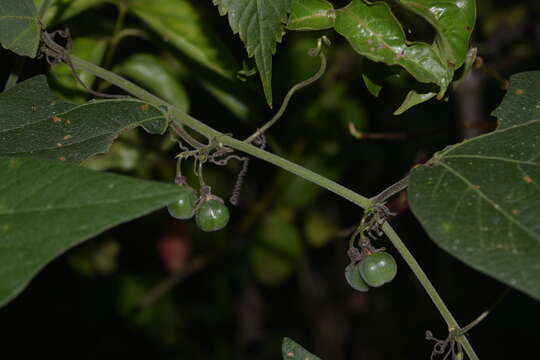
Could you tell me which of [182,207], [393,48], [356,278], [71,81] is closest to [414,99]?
[393,48]

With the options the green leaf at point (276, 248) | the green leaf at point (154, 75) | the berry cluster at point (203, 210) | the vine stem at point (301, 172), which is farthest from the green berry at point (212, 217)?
the green leaf at point (276, 248)

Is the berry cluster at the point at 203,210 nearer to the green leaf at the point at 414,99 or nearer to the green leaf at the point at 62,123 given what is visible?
the green leaf at the point at 62,123

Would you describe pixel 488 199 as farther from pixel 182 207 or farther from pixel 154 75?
pixel 154 75

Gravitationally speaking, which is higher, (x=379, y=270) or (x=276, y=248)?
(x=379, y=270)

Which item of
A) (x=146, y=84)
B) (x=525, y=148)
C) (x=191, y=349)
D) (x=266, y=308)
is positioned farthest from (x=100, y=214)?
(x=266, y=308)

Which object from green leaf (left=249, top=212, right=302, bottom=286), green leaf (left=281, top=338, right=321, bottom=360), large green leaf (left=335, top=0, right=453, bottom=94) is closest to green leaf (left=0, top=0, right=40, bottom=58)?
large green leaf (left=335, top=0, right=453, bottom=94)

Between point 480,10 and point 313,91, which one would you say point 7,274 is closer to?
point 313,91
